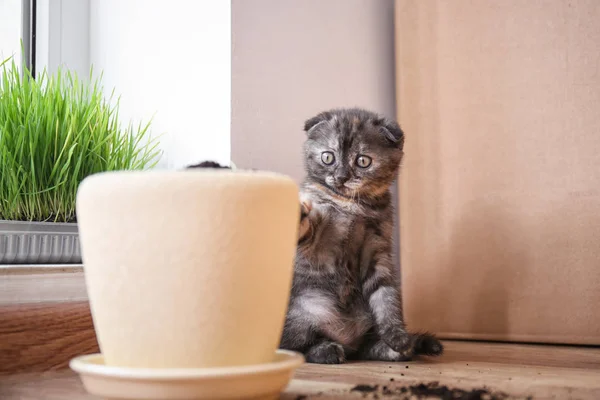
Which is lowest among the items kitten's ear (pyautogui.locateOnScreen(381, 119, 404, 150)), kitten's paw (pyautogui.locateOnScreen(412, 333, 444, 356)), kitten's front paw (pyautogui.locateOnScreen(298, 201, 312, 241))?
kitten's paw (pyautogui.locateOnScreen(412, 333, 444, 356))

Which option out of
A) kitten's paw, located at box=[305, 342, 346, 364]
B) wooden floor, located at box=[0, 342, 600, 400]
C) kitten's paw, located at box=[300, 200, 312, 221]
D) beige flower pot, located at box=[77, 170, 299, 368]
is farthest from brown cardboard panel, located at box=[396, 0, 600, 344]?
beige flower pot, located at box=[77, 170, 299, 368]

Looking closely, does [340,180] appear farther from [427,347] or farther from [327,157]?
[427,347]

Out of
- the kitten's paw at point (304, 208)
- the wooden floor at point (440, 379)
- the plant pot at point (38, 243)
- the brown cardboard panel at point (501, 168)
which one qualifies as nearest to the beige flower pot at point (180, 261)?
the wooden floor at point (440, 379)

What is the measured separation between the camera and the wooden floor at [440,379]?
64cm

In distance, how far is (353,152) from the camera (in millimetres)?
1012

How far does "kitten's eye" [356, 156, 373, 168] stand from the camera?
1011 millimetres

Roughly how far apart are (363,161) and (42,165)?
49 centimetres

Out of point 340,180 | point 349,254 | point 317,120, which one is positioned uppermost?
point 317,120

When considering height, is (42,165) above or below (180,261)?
above

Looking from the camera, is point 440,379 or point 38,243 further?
point 38,243

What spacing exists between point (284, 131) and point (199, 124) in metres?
0.17

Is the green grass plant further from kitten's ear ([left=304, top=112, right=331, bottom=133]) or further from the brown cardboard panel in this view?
the brown cardboard panel

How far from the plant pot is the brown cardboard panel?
715 millimetres

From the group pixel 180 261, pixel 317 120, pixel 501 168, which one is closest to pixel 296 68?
pixel 317 120
